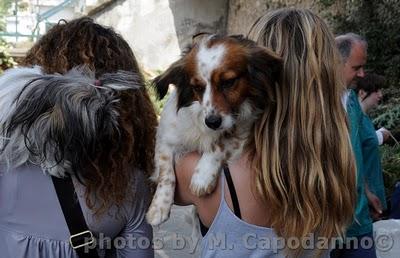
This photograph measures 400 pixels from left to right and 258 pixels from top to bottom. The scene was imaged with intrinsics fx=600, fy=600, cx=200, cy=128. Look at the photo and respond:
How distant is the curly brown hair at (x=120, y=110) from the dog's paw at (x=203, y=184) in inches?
10.0

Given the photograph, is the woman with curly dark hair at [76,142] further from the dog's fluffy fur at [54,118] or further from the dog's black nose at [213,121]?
the dog's black nose at [213,121]

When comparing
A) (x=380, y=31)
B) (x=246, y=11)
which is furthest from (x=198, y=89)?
(x=246, y=11)

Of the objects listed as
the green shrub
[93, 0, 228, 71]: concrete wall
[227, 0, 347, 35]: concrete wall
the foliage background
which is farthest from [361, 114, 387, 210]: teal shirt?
[93, 0, 228, 71]: concrete wall

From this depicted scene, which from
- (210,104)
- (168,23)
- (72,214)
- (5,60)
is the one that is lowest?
(5,60)

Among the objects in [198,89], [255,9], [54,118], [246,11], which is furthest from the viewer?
[246,11]

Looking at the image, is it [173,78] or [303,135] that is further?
[173,78]

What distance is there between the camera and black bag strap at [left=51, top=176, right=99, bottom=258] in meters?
2.01

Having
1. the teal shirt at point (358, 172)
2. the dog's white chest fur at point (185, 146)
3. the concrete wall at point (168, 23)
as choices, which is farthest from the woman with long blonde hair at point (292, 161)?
the concrete wall at point (168, 23)

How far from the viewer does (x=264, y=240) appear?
6.45 feet

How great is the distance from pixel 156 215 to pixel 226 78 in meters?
0.58

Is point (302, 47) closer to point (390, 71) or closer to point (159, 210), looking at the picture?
point (159, 210)

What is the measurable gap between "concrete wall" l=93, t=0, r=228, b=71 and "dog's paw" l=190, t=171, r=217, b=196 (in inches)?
415

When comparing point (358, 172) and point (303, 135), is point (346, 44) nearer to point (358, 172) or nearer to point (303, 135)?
point (358, 172)

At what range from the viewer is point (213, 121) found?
→ 2078mm
